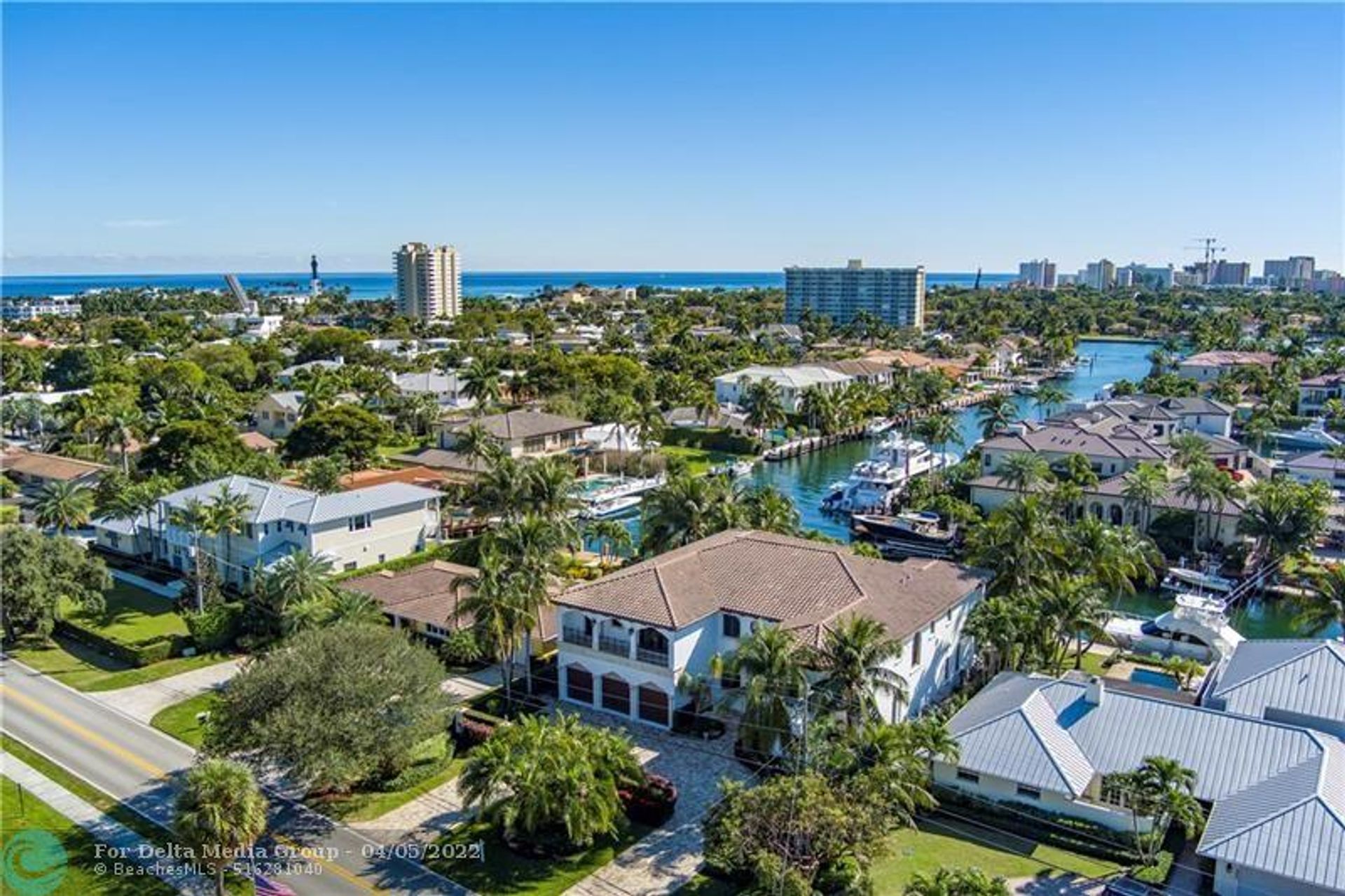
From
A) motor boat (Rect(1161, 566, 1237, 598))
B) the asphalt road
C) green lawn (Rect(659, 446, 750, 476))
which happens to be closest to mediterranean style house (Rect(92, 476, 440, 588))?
the asphalt road

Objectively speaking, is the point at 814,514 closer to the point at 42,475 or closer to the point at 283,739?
the point at 283,739

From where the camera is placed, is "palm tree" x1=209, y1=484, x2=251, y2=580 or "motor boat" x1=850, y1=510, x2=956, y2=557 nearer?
"palm tree" x1=209, y1=484, x2=251, y2=580

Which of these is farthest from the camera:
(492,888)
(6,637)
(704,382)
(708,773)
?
(704,382)

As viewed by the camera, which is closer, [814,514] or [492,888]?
[492,888]

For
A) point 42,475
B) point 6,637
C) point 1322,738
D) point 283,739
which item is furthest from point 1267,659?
point 42,475

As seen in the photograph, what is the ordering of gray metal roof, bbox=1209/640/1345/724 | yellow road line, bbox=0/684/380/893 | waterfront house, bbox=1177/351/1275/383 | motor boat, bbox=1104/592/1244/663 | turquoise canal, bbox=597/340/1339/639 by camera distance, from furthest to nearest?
waterfront house, bbox=1177/351/1275/383
turquoise canal, bbox=597/340/1339/639
motor boat, bbox=1104/592/1244/663
gray metal roof, bbox=1209/640/1345/724
yellow road line, bbox=0/684/380/893

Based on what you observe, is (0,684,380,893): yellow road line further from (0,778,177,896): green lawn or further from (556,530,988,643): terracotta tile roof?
(556,530,988,643): terracotta tile roof

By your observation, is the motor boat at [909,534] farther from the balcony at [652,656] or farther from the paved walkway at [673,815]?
the paved walkway at [673,815]
